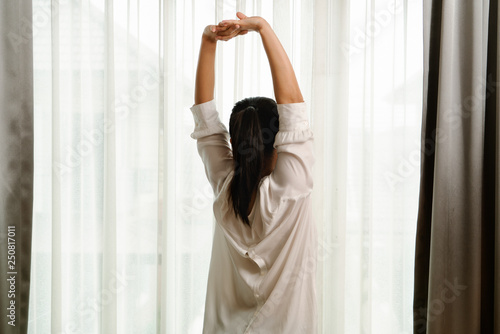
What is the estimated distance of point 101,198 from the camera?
186 centimetres

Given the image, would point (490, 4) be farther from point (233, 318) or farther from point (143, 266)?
point (143, 266)

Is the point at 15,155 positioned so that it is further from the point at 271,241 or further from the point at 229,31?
the point at 271,241

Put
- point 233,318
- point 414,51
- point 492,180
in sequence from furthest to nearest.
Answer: point 414,51, point 492,180, point 233,318

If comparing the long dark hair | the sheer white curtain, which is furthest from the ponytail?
the sheer white curtain

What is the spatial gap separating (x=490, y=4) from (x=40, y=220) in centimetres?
220

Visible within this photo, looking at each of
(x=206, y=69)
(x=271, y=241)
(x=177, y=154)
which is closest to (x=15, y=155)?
(x=177, y=154)

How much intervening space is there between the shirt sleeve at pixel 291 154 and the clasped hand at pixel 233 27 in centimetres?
24

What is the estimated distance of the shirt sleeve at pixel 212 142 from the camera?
3.68 feet

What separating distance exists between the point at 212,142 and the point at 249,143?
0.18 m

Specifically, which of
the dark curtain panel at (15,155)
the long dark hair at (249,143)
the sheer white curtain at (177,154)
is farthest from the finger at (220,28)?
the dark curtain panel at (15,155)

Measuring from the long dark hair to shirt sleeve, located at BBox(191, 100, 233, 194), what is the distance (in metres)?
0.07

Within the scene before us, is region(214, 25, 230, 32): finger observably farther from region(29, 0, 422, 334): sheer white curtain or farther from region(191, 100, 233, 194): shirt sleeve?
region(29, 0, 422, 334): sheer white curtain

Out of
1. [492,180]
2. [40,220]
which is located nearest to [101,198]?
[40,220]

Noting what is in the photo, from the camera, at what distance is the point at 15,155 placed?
1.82 m
